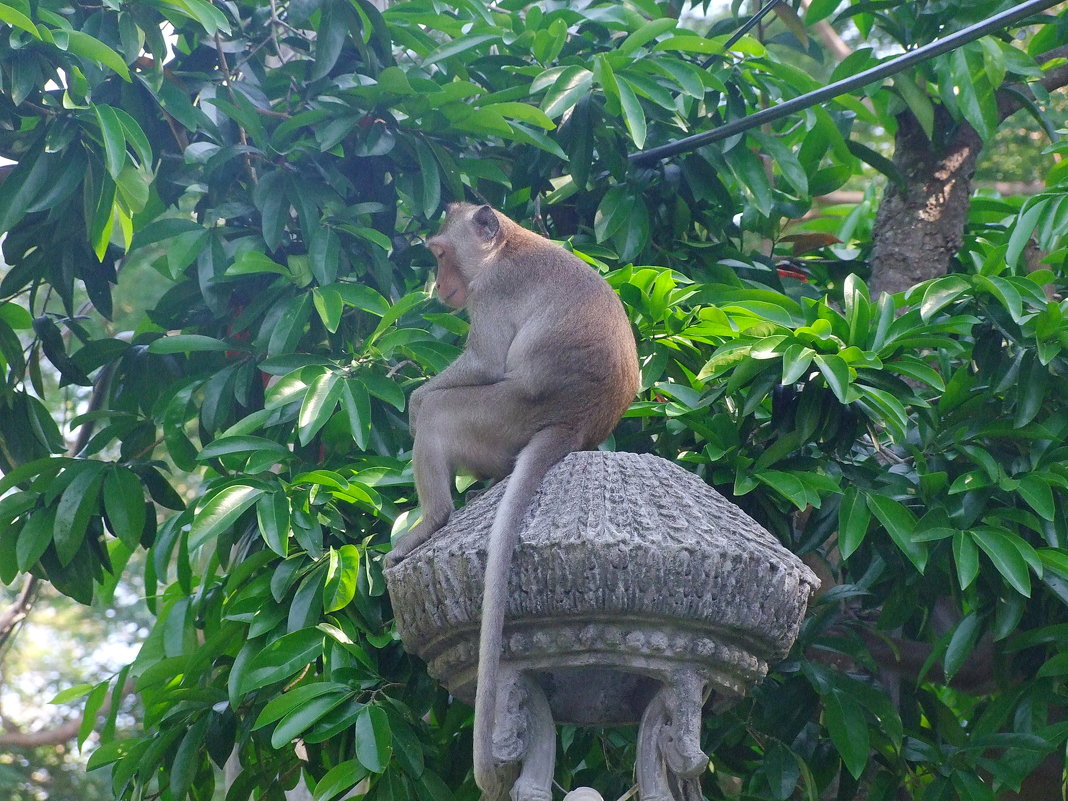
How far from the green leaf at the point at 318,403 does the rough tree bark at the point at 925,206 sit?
2.26 m

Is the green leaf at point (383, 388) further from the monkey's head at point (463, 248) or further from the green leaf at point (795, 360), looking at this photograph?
the green leaf at point (795, 360)

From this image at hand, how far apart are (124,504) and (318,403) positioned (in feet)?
2.82

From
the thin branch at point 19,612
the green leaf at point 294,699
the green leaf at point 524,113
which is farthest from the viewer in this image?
the thin branch at point 19,612

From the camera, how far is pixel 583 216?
189 inches

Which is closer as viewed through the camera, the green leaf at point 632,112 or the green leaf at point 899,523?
the green leaf at point 899,523

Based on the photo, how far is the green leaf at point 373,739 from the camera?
2.92 meters

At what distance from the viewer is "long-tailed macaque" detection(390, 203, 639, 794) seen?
9.83 feet

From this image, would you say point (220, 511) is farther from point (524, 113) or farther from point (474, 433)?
point (524, 113)

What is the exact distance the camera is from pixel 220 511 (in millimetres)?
3221

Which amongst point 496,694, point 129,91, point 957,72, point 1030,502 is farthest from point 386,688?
point 957,72

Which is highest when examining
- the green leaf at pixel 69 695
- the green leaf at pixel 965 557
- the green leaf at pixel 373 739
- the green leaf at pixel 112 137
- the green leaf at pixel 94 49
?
the green leaf at pixel 94 49

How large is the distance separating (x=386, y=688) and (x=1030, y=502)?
5.92 ft

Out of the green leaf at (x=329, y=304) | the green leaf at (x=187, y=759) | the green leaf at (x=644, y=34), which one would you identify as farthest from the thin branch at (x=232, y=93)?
the green leaf at (x=187, y=759)

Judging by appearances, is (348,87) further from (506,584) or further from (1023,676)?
(1023,676)
